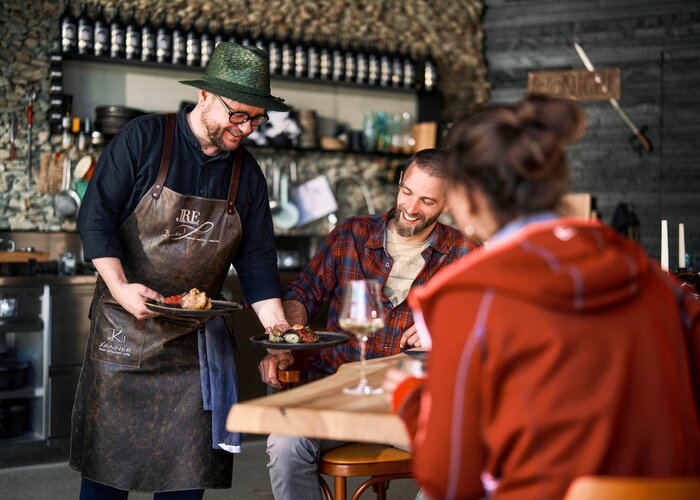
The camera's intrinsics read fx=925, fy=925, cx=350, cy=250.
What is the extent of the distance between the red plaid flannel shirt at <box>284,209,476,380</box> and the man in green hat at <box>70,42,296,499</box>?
42cm

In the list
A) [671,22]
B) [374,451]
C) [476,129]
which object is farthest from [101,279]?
[671,22]

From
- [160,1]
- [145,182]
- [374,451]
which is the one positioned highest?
[160,1]

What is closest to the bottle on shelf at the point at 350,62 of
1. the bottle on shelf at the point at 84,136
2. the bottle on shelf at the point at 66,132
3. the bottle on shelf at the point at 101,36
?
the bottle on shelf at the point at 101,36

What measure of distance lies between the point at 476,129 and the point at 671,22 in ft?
20.1

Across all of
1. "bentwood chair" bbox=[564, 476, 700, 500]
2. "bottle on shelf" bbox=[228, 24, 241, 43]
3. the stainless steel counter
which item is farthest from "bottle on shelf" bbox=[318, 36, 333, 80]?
"bentwood chair" bbox=[564, 476, 700, 500]

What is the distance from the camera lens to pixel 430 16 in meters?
7.45

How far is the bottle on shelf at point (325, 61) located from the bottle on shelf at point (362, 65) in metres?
0.23

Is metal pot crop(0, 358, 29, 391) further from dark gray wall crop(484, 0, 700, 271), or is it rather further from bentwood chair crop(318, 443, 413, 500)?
dark gray wall crop(484, 0, 700, 271)

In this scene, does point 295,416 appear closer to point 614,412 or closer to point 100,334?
point 614,412

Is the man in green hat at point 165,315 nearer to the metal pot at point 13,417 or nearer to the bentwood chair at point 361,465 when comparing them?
the bentwood chair at point 361,465

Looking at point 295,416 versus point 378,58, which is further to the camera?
point 378,58

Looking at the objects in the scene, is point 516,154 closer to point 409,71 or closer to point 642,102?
point 409,71

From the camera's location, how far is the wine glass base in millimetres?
2284

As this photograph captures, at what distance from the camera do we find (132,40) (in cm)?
617
